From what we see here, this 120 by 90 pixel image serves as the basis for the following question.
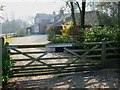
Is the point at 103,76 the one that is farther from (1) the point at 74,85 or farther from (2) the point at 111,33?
(2) the point at 111,33

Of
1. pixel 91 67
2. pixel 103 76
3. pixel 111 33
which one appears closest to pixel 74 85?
pixel 103 76

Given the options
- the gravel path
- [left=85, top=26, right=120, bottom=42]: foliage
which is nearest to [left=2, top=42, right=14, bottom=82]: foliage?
the gravel path

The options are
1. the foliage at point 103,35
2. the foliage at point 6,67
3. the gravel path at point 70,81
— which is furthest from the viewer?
the foliage at point 103,35

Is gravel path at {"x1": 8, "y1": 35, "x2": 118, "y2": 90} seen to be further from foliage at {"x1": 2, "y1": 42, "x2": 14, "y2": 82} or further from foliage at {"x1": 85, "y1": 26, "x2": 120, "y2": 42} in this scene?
foliage at {"x1": 85, "y1": 26, "x2": 120, "y2": 42}

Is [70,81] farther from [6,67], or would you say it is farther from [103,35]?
[103,35]

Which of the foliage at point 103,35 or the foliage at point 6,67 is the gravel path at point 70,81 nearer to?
the foliage at point 6,67

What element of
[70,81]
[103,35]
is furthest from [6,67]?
[103,35]

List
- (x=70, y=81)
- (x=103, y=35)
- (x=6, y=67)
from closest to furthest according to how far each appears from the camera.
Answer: (x=6, y=67) < (x=70, y=81) < (x=103, y=35)

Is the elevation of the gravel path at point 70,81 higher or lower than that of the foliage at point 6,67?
lower

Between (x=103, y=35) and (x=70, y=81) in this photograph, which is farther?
(x=103, y=35)

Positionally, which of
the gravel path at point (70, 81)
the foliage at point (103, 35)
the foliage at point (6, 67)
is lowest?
the gravel path at point (70, 81)

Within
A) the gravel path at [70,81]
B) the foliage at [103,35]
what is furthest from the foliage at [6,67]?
the foliage at [103,35]

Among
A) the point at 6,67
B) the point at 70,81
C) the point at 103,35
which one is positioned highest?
the point at 103,35

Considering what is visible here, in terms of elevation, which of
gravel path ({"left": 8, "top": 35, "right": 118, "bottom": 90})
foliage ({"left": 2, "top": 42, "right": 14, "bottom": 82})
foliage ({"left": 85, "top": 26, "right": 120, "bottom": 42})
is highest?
foliage ({"left": 85, "top": 26, "right": 120, "bottom": 42})
